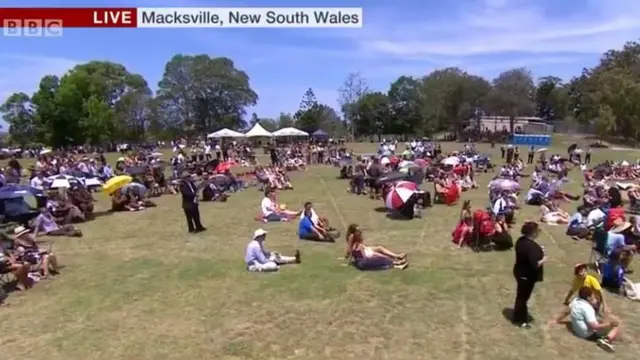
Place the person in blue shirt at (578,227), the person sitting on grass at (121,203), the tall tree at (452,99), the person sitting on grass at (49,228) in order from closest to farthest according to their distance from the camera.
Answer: the person in blue shirt at (578,227)
the person sitting on grass at (49,228)
the person sitting on grass at (121,203)
the tall tree at (452,99)

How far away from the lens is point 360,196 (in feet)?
79.7

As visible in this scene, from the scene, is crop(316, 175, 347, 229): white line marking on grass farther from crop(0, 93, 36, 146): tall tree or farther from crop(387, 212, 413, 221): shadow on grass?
crop(0, 93, 36, 146): tall tree

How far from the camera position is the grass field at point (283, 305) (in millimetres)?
8148

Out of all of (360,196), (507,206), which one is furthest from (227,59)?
(507,206)

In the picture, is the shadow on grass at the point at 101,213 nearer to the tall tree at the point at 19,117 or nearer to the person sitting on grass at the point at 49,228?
the person sitting on grass at the point at 49,228

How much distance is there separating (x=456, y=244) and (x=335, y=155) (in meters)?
29.4

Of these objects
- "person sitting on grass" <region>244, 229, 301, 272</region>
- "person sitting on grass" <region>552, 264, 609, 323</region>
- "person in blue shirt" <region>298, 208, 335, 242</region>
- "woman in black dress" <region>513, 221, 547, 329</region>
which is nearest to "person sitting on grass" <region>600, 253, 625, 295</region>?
"person sitting on grass" <region>552, 264, 609, 323</region>

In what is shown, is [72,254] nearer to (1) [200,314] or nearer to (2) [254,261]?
(2) [254,261]

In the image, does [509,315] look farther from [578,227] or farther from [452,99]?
[452,99]

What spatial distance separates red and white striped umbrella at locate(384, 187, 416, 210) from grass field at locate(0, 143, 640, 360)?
8.61ft

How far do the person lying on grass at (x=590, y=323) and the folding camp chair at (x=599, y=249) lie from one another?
311 centimetres

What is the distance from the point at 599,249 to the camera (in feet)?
40.0

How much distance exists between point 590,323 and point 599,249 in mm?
4230

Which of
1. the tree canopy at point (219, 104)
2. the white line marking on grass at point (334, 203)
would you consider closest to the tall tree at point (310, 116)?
the tree canopy at point (219, 104)
